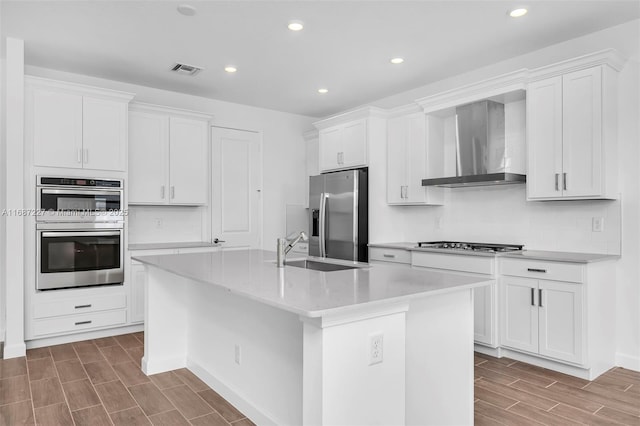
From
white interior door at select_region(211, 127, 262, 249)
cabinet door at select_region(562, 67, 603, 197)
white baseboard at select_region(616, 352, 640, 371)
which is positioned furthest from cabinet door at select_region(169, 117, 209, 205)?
white baseboard at select_region(616, 352, 640, 371)

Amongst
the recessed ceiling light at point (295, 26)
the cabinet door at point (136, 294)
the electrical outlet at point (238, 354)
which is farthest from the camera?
the cabinet door at point (136, 294)

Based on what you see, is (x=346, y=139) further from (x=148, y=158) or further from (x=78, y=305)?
(x=78, y=305)

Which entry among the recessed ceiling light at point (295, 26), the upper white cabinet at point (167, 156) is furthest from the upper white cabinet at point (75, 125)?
the recessed ceiling light at point (295, 26)

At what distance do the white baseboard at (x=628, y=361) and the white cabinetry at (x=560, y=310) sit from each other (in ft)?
0.26

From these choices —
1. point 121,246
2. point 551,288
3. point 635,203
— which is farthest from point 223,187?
point 635,203

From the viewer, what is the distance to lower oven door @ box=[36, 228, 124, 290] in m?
3.72

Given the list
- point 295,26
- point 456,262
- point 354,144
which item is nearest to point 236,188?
point 354,144

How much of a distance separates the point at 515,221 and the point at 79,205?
13.4 ft

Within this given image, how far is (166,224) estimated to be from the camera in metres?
4.90

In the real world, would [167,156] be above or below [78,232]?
above

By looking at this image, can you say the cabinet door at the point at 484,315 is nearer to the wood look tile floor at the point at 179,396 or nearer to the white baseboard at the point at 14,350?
the wood look tile floor at the point at 179,396

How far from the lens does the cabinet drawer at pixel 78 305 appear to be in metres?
3.71

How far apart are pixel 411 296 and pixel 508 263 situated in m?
2.04

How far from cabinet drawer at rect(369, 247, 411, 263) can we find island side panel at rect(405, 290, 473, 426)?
2.18 m
